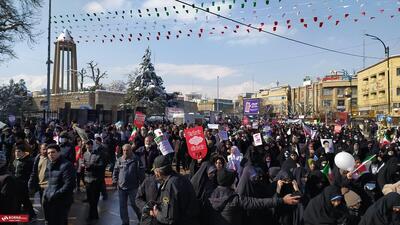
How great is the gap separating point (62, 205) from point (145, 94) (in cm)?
4238

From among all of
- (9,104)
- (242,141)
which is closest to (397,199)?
(242,141)

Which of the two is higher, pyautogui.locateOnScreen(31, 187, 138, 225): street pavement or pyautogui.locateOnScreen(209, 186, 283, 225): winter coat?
pyautogui.locateOnScreen(209, 186, 283, 225): winter coat

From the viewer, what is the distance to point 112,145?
53.9 feet

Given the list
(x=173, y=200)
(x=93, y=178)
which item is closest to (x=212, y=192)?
(x=173, y=200)

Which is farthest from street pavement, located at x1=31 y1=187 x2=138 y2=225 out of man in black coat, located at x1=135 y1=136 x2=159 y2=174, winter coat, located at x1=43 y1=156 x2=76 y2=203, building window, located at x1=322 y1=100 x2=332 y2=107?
building window, located at x1=322 y1=100 x2=332 y2=107

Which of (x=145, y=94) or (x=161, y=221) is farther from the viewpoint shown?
(x=145, y=94)

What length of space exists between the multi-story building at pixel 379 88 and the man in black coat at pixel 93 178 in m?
52.4

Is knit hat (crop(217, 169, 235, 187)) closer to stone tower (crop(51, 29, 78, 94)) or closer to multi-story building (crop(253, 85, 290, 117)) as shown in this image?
stone tower (crop(51, 29, 78, 94))

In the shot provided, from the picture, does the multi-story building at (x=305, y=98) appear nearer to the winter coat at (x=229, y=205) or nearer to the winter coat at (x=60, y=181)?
the winter coat at (x=60, y=181)

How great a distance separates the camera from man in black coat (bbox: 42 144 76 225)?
21.9ft

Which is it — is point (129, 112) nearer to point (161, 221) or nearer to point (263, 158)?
point (263, 158)

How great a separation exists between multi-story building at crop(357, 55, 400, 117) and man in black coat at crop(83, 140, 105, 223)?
172ft

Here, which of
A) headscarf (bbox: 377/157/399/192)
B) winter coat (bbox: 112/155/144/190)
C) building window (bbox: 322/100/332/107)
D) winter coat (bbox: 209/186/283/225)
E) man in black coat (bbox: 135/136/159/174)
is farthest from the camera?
building window (bbox: 322/100/332/107)

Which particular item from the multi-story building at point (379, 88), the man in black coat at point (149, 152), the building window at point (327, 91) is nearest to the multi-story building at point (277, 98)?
the building window at point (327, 91)
